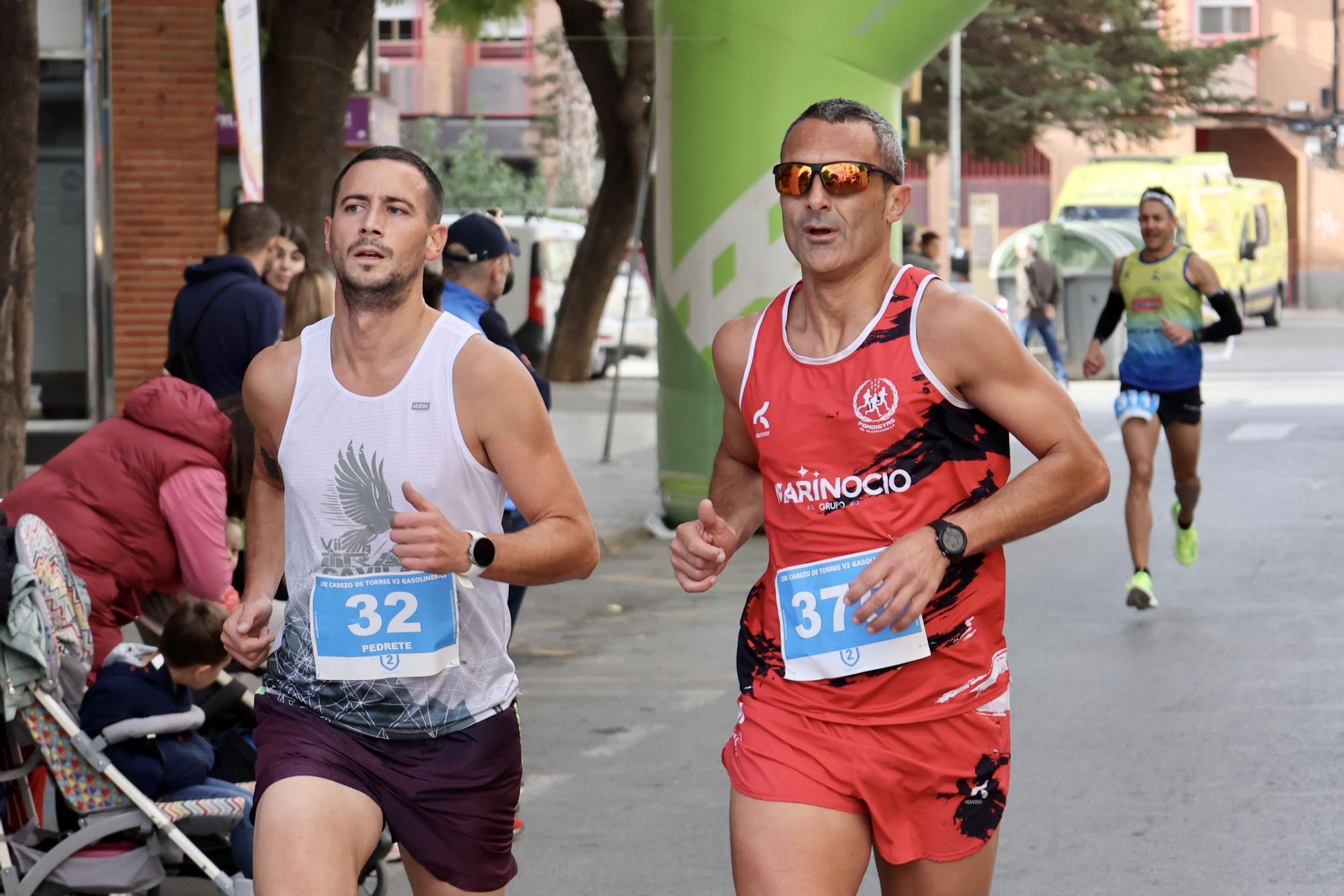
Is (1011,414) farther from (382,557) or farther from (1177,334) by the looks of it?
(1177,334)

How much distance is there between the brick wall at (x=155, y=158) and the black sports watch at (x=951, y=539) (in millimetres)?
12522

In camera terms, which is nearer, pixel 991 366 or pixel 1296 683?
pixel 991 366

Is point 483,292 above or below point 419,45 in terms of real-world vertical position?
below

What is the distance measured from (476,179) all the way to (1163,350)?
3669 cm

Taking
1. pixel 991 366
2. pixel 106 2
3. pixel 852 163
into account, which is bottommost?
pixel 991 366

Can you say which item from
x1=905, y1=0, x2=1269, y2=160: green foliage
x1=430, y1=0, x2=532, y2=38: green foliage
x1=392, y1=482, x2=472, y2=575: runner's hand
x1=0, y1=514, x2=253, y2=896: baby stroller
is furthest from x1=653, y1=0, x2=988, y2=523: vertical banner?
x1=905, y1=0, x2=1269, y2=160: green foliage

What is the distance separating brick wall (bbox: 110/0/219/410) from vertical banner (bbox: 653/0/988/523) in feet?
14.2

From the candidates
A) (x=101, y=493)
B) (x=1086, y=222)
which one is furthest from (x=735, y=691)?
(x=1086, y=222)

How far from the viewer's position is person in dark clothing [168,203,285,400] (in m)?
8.03

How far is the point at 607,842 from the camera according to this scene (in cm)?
616

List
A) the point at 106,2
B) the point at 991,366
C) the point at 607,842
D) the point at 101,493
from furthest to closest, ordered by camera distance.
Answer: the point at 106,2, the point at 607,842, the point at 101,493, the point at 991,366

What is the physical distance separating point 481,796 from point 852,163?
1.33 meters

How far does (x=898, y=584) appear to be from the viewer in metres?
3.51

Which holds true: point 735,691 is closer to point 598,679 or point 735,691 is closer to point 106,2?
point 598,679
